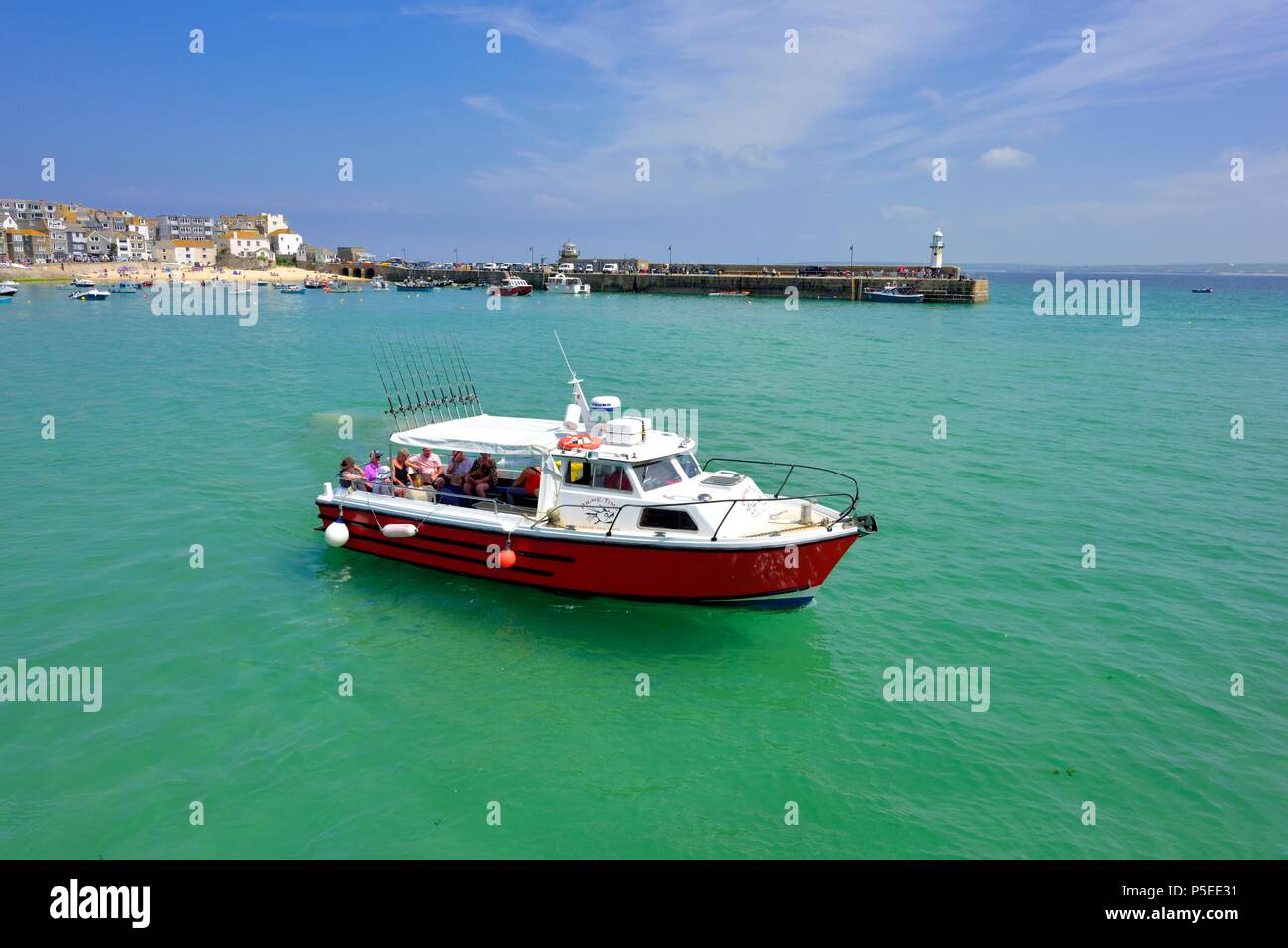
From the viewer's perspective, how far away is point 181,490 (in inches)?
813

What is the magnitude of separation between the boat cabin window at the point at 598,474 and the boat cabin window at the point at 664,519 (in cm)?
51

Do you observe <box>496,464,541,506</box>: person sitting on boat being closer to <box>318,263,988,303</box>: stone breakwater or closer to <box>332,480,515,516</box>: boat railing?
<box>332,480,515,516</box>: boat railing

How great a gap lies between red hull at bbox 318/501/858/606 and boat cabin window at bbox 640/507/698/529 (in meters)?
0.54

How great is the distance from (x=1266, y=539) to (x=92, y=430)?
111ft

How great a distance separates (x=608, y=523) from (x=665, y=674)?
277 centimetres

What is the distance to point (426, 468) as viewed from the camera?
1612cm

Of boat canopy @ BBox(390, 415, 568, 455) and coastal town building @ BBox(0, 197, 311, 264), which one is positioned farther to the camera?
coastal town building @ BBox(0, 197, 311, 264)

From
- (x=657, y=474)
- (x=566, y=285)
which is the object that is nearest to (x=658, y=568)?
(x=657, y=474)

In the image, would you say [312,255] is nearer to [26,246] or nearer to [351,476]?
[26,246]

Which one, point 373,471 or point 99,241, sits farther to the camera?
point 99,241

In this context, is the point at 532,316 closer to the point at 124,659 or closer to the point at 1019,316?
the point at 1019,316

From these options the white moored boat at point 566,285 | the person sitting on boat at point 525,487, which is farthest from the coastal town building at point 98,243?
the person sitting on boat at point 525,487

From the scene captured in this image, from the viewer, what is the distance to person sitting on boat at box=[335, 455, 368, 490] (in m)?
16.1

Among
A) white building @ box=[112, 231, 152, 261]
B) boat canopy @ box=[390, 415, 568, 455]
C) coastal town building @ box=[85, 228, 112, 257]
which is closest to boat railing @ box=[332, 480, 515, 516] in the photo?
boat canopy @ box=[390, 415, 568, 455]
